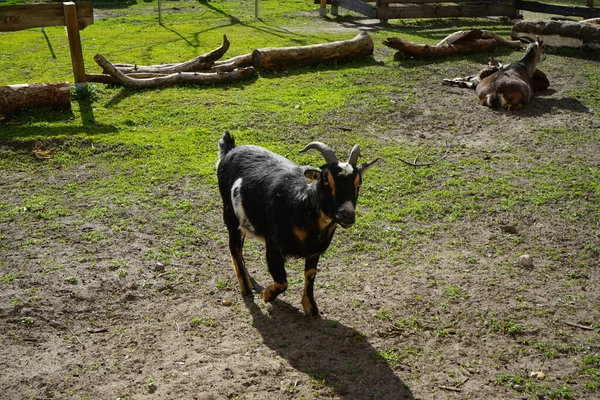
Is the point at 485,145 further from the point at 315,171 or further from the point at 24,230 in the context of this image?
the point at 24,230

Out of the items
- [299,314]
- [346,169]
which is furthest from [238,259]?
[346,169]

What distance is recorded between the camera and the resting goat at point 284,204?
5605mm

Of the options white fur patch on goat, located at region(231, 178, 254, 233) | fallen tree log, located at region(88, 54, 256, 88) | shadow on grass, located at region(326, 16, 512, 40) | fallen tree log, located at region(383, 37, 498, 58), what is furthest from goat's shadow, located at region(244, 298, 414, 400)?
shadow on grass, located at region(326, 16, 512, 40)

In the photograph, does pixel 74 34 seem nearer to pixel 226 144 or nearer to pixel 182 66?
pixel 182 66

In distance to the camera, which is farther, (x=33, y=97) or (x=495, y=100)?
(x=495, y=100)

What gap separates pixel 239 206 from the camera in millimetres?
6504

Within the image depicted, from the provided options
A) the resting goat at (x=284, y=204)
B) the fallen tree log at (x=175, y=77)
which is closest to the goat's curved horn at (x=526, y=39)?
the fallen tree log at (x=175, y=77)

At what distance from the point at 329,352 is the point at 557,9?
64.0ft

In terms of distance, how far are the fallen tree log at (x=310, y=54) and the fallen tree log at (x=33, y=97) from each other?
15.1 ft

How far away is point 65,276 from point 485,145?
23.1 ft

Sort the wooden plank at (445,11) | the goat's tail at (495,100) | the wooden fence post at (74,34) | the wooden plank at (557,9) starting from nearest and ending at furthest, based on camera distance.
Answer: the wooden fence post at (74,34) → the goat's tail at (495,100) → the wooden plank at (557,9) → the wooden plank at (445,11)

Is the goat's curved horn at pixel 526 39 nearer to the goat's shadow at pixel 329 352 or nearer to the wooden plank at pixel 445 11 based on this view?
the wooden plank at pixel 445 11

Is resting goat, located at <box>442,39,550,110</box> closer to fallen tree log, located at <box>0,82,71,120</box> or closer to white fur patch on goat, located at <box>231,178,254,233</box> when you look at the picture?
white fur patch on goat, located at <box>231,178,254,233</box>

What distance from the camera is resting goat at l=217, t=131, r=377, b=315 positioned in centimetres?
561
